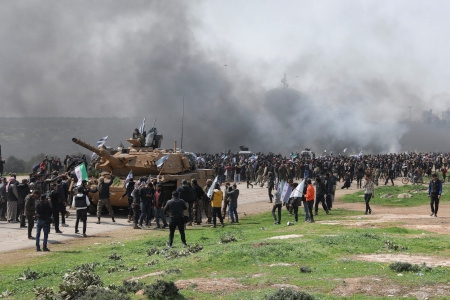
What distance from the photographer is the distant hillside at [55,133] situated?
75.6 meters

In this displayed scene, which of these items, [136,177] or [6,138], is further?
[6,138]

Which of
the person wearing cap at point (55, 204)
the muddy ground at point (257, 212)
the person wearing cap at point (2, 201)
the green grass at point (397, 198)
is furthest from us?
the green grass at point (397, 198)

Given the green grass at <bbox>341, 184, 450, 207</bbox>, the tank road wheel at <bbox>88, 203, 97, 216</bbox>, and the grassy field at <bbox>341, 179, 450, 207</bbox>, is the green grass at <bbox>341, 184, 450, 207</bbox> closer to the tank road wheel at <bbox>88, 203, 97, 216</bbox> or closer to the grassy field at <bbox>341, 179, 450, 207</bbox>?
the grassy field at <bbox>341, 179, 450, 207</bbox>

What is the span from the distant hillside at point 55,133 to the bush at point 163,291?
207 feet

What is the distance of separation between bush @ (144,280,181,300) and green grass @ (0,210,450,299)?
1.03 feet

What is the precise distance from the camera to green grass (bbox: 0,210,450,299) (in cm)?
1167

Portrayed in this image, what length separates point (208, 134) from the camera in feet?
247

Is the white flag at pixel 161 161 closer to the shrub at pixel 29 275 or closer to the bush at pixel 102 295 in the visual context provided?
the shrub at pixel 29 275

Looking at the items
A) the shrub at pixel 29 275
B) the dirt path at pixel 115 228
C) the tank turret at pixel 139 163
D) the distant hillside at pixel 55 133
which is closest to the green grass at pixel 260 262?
the shrub at pixel 29 275

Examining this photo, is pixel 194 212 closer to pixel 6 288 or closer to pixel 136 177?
pixel 136 177

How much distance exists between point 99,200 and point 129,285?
14209 millimetres

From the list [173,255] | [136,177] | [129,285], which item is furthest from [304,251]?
[136,177]

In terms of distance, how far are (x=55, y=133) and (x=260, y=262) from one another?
76.5 m

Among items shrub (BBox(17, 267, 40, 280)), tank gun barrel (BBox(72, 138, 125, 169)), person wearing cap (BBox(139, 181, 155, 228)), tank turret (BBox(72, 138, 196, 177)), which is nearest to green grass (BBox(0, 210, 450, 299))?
shrub (BBox(17, 267, 40, 280))
